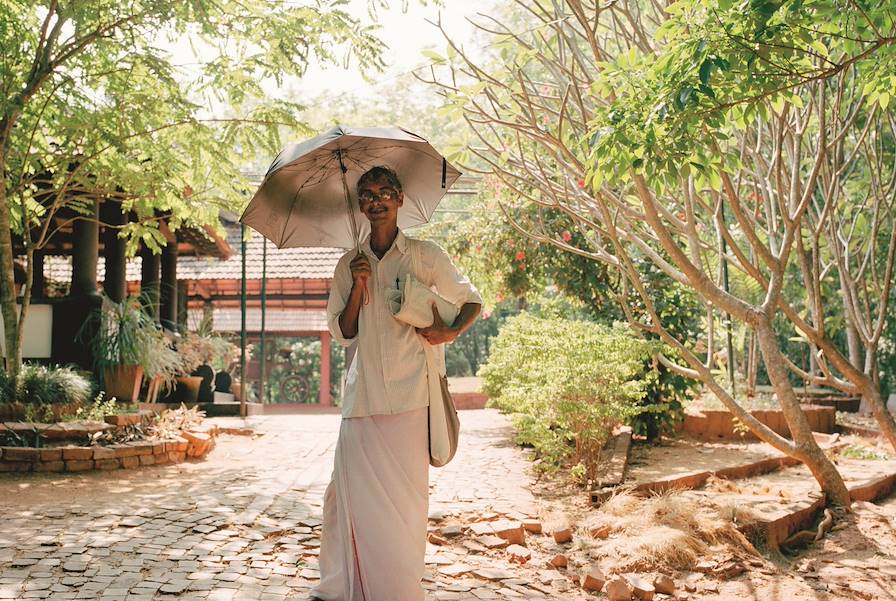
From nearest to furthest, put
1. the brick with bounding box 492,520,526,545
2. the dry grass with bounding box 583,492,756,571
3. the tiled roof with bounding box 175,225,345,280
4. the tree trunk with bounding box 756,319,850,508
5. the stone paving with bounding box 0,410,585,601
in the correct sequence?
1. the stone paving with bounding box 0,410,585,601
2. the dry grass with bounding box 583,492,756,571
3. the brick with bounding box 492,520,526,545
4. the tree trunk with bounding box 756,319,850,508
5. the tiled roof with bounding box 175,225,345,280

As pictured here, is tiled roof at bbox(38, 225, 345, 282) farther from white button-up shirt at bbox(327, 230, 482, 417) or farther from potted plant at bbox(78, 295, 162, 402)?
white button-up shirt at bbox(327, 230, 482, 417)

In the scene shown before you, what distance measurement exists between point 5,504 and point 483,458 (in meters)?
4.64

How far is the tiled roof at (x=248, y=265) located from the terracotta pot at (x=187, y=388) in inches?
199

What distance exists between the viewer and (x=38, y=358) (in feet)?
37.8

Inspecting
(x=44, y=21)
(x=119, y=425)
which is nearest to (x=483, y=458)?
(x=119, y=425)

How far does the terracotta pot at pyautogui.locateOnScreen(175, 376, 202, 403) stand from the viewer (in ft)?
44.8

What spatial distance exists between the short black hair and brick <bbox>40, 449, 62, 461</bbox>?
559cm

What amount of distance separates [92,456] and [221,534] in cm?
327

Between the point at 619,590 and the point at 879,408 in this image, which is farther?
the point at 879,408

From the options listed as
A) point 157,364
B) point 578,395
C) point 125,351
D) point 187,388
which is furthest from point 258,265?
point 578,395

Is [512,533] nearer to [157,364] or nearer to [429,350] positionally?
[429,350]

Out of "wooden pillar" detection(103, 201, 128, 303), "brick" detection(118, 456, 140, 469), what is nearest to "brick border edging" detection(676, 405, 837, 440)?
"brick" detection(118, 456, 140, 469)

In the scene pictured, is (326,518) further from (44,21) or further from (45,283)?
(45,283)

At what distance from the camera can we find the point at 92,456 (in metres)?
8.15
